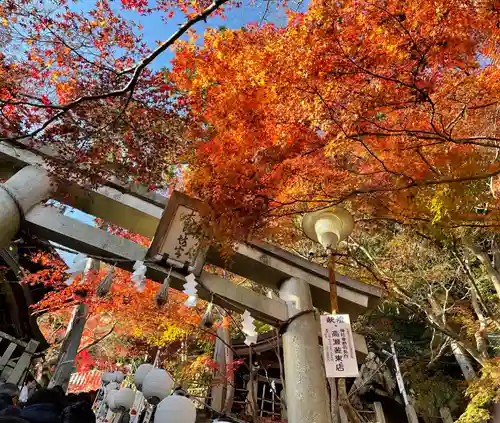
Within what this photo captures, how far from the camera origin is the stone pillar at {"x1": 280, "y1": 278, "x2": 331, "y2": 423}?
511 cm

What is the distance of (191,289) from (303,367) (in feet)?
6.99

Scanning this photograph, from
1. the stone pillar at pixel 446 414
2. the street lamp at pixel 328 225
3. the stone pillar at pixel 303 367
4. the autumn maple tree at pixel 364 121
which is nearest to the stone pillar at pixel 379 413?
the stone pillar at pixel 446 414

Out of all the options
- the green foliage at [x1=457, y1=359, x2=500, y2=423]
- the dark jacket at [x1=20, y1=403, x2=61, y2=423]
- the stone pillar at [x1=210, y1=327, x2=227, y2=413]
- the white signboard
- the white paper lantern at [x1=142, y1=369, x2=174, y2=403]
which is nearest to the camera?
the dark jacket at [x1=20, y1=403, x2=61, y2=423]

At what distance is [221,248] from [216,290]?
73 cm

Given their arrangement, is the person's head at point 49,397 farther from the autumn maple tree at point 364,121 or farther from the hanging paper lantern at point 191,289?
the autumn maple tree at point 364,121

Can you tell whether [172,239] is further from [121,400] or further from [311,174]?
[311,174]

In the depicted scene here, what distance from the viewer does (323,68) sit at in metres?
7.86

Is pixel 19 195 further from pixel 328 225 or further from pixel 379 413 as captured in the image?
pixel 379 413

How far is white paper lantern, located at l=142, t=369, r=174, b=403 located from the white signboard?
2202 mm

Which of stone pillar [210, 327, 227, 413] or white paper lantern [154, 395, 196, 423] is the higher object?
stone pillar [210, 327, 227, 413]

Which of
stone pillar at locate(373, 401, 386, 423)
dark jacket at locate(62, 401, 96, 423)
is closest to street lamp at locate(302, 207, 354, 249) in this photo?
dark jacket at locate(62, 401, 96, 423)

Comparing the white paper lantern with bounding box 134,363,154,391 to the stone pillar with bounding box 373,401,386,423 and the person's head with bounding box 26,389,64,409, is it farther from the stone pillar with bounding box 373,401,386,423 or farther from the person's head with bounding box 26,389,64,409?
the stone pillar with bounding box 373,401,386,423

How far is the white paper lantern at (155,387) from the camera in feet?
15.3

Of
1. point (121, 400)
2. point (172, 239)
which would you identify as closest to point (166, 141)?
point (172, 239)
